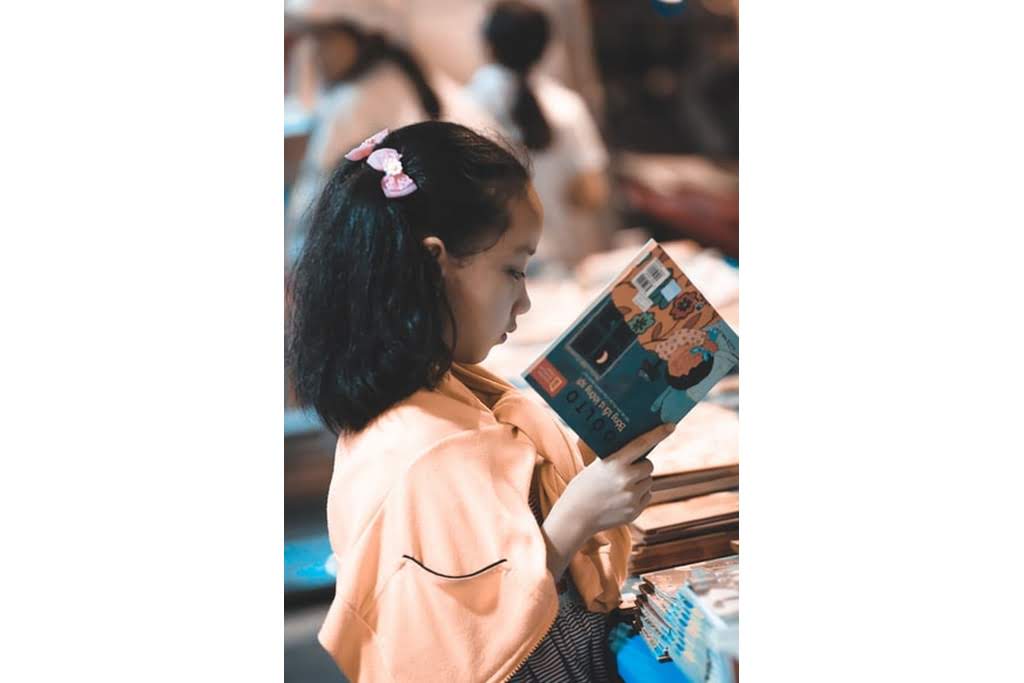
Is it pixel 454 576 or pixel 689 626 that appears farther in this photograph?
pixel 689 626

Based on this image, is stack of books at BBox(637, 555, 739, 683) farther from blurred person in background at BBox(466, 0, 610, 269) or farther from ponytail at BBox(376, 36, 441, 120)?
ponytail at BBox(376, 36, 441, 120)

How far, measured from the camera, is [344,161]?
7.18 ft

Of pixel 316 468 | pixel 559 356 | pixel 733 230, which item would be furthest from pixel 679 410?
pixel 316 468

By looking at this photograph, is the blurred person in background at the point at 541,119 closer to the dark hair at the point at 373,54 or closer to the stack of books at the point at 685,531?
the dark hair at the point at 373,54

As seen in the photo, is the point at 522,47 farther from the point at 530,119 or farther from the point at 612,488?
the point at 612,488

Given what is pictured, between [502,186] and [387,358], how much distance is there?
38 cm

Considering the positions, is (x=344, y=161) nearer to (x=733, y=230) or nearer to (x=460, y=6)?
(x=460, y=6)

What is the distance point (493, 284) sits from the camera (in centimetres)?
216

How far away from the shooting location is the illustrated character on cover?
2166 mm

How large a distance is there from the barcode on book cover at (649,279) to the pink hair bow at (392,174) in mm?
445

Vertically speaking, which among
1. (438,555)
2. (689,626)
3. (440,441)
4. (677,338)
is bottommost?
(689,626)

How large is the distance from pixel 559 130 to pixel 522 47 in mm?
175

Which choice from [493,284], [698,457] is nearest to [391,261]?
[493,284]

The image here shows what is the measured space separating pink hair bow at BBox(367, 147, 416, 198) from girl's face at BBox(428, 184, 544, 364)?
0.45ft
